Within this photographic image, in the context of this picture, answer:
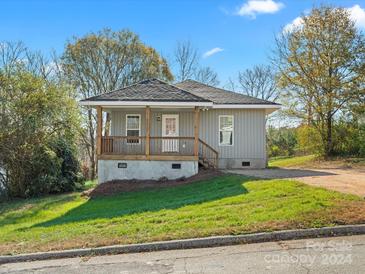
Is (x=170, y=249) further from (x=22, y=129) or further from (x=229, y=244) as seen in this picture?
(x=22, y=129)

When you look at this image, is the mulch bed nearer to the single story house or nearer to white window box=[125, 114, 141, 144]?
the single story house

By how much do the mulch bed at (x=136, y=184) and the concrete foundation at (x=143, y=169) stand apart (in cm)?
31

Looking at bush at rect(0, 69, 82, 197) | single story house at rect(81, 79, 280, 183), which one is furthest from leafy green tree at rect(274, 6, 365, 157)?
bush at rect(0, 69, 82, 197)

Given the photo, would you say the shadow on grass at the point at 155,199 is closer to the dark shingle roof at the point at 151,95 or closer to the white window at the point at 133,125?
the dark shingle roof at the point at 151,95

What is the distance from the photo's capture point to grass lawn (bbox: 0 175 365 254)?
19.4 feet

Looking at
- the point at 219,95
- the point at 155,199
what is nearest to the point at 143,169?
the point at 155,199

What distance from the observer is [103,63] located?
27078 mm

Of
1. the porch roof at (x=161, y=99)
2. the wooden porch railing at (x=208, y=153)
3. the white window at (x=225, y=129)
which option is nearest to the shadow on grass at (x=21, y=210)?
the porch roof at (x=161, y=99)

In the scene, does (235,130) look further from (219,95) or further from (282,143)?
(282,143)

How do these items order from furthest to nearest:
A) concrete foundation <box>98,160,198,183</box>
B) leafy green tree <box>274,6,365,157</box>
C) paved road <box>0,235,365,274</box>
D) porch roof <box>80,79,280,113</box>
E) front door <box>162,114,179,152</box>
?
leafy green tree <box>274,6,365,157</box> → front door <box>162,114,179,152</box> → concrete foundation <box>98,160,198,183</box> → porch roof <box>80,79,280,113</box> → paved road <box>0,235,365,274</box>

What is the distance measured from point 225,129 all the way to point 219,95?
2.18m

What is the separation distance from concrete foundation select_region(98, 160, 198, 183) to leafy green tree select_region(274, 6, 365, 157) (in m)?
10.4

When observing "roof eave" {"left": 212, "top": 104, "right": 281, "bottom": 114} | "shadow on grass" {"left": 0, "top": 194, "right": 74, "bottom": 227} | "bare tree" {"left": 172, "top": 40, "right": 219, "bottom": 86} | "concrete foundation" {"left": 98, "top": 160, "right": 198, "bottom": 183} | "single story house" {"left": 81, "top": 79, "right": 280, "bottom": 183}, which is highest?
"bare tree" {"left": 172, "top": 40, "right": 219, "bottom": 86}

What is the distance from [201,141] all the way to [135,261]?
36.8 ft
